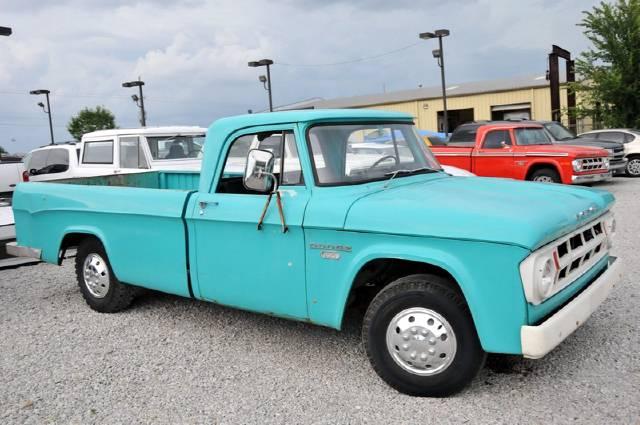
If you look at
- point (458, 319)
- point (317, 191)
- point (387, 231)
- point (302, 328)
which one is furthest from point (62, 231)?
point (458, 319)

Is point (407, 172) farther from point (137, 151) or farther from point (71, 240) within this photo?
point (137, 151)

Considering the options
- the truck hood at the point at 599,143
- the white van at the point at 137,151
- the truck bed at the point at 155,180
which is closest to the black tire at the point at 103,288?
the truck bed at the point at 155,180

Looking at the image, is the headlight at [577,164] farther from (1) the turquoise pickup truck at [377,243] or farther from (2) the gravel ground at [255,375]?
(1) the turquoise pickup truck at [377,243]

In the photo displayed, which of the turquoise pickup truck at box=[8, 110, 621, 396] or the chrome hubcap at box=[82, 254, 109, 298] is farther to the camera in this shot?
the chrome hubcap at box=[82, 254, 109, 298]

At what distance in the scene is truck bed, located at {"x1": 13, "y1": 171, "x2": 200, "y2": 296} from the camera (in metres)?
4.62

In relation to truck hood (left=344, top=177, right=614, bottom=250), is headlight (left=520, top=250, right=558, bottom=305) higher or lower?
lower

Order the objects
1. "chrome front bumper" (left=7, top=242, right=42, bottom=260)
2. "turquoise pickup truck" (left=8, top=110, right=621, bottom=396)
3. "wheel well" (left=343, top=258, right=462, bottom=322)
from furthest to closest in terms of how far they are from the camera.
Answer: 1. "chrome front bumper" (left=7, top=242, right=42, bottom=260)
2. "wheel well" (left=343, top=258, right=462, bottom=322)
3. "turquoise pickup truck" (left=8, top=110, right=621, bottom=396)

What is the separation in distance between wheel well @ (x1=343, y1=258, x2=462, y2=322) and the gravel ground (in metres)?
0.51

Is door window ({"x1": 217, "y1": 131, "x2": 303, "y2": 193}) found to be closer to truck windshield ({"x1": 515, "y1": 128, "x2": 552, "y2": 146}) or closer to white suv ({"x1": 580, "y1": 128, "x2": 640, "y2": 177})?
truck windshield ({"x1": 515, "y1": 128, "x2": 552, "y2": 146})

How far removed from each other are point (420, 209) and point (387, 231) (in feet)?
0.77

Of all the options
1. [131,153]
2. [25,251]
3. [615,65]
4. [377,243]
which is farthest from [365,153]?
[615,65]

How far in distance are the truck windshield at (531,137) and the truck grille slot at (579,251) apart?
9.28 metres

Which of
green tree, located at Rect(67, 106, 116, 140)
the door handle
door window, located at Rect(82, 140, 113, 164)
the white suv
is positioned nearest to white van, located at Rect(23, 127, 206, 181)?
door window, located at Rect(82, 140, 113, 164)

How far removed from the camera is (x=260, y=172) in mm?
3895
